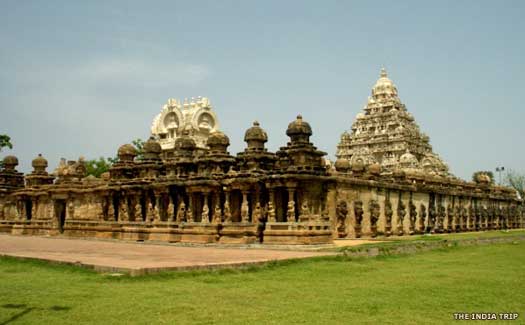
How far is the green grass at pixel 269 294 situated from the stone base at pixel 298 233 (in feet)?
17.3

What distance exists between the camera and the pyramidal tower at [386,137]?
58.1 metres

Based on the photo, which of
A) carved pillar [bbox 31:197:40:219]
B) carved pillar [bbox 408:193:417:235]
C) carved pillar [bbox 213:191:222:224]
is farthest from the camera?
carved pillar [bbox 31:197:40:219]

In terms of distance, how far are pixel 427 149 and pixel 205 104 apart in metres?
26.7

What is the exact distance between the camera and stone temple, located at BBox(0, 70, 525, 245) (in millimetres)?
22797

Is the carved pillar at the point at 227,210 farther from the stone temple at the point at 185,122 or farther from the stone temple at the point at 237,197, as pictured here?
the stone temple at the point at 185,122

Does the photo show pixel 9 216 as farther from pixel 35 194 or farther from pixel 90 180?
pixel 90 180

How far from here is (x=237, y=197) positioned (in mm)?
25328

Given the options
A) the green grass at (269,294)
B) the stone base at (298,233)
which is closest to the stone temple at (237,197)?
the stone base at (298,233)

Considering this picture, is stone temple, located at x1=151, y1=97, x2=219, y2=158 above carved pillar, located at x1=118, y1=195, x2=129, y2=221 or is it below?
above

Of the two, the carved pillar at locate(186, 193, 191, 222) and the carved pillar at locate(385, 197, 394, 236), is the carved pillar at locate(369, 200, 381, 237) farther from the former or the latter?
the carved pillar at locate(186, 193, 191, 222)

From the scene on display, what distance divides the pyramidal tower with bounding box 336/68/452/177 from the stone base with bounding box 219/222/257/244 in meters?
34.3

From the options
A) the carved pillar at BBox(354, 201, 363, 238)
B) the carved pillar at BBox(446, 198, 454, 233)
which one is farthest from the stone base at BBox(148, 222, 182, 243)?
the carved pillar at BBox(446, 198, 454, 233)

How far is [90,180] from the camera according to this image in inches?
1358

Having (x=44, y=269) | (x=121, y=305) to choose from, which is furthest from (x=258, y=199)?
(x=121, y=305)
